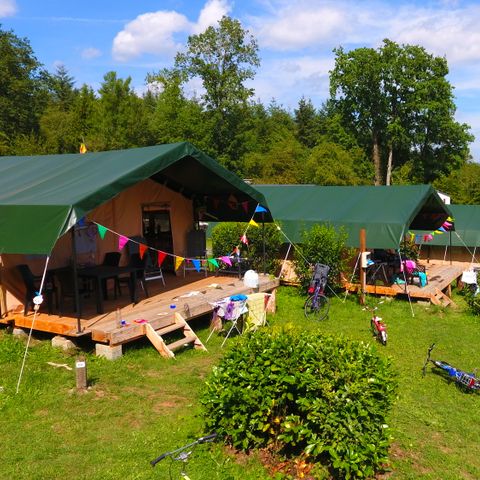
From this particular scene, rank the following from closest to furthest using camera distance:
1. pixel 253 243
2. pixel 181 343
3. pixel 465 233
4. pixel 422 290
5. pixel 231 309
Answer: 1. pixel 181 343
2. pixel 231 309
3. pixel 422 290
4. pixel 253 243
5. pixel 465 233

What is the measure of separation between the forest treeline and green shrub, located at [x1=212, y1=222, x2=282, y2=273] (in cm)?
2025

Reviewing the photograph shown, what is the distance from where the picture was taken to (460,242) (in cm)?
1812

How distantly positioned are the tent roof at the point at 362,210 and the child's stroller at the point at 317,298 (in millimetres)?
2039

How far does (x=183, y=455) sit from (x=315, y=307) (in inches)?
263

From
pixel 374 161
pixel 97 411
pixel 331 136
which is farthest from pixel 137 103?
pixel 97 411

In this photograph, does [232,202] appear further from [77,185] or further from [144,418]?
[144,418]

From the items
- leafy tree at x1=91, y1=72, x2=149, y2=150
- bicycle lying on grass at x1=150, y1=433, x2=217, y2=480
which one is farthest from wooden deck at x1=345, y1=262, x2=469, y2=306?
leafy tree at x1=91, y1=72, x2=149, y2=150

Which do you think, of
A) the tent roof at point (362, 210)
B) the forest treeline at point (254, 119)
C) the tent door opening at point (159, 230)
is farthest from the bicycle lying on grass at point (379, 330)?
the forest treeline at point (254, 119)

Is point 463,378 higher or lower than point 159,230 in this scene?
lower

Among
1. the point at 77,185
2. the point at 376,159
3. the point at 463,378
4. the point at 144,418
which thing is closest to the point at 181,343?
the point at 144,418

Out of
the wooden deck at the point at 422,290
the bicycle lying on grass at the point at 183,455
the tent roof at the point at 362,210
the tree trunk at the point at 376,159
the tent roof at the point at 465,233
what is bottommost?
the wooden deck at the point at 422,290

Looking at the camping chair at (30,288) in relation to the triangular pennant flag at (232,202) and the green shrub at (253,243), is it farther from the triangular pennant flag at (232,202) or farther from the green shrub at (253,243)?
the green shrub at (253,243)

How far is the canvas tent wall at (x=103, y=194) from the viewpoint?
691 centimetres

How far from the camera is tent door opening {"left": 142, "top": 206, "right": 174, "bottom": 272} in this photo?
465 inches
